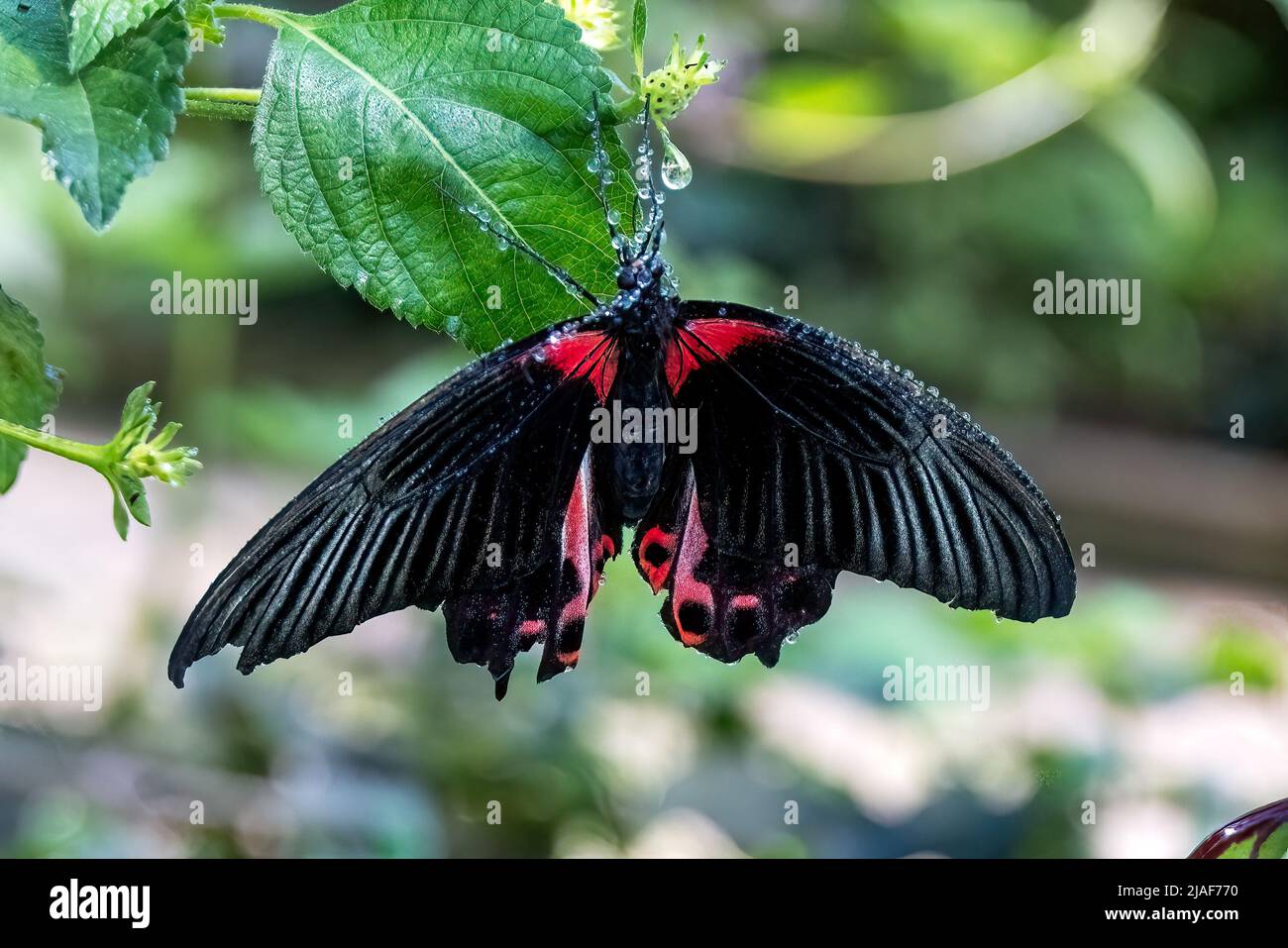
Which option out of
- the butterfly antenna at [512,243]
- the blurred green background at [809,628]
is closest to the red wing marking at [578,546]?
the butterfly antenna at [512,243]

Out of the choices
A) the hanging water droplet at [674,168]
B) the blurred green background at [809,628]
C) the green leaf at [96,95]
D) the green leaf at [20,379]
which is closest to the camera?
the green leaf at [96,95]

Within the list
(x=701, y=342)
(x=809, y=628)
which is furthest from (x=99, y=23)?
(x=809, y=628)

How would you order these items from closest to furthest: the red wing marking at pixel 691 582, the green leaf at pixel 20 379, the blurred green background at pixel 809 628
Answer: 1. the green leaf at pixel 20 379
2. the red wing marking at pixel 691 582
3. the blurred green background at pixel 809 628

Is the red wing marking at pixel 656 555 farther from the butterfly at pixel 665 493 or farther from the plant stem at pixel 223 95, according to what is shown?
the plant stem at pixel 223 95

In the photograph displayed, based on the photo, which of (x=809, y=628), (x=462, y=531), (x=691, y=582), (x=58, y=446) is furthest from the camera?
(x=809, y=628)

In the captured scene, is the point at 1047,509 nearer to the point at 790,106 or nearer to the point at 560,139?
the point at 560,139

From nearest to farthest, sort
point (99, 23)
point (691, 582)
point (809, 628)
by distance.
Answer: point (99, 23), point (691, 582), point (809, 628)

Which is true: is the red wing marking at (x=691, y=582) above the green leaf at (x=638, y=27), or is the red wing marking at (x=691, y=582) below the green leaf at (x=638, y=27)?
below

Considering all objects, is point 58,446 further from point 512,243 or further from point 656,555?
point 656,555
